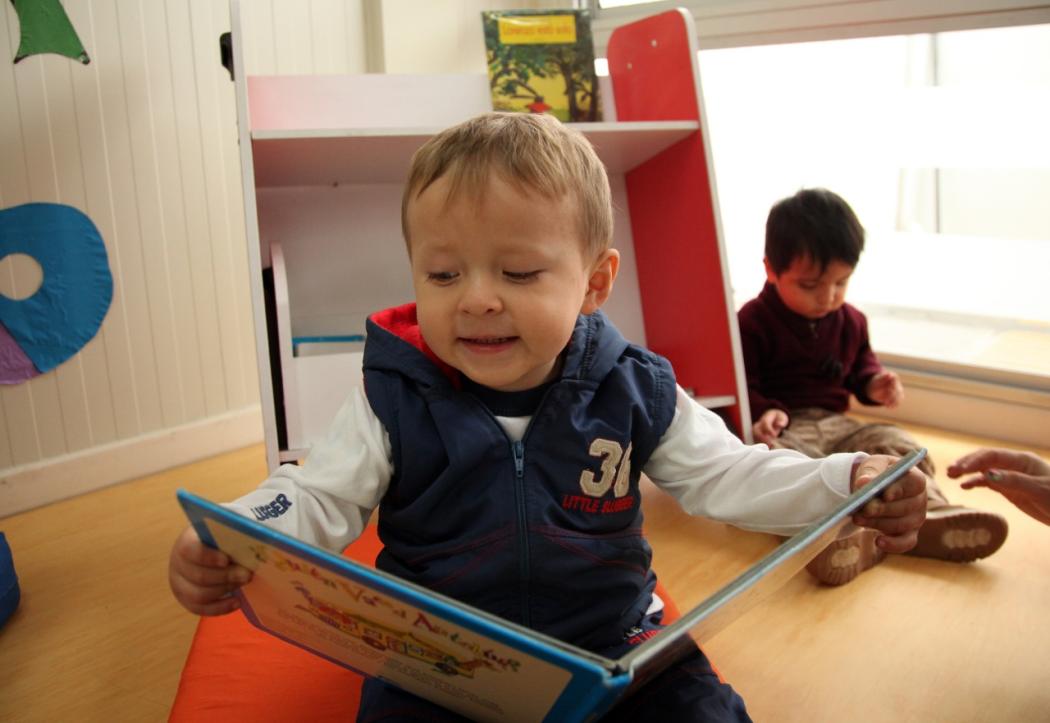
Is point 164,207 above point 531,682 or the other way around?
above

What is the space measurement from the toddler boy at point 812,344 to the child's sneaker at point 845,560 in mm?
196

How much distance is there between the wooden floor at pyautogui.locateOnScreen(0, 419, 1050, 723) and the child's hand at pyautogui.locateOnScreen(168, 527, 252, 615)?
0.54 meters

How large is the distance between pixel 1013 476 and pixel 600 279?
1.85 feet

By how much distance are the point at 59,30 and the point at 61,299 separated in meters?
0.50

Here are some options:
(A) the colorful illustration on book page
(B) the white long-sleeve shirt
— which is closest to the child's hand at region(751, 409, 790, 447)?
(B) the white long-sleeve shirt

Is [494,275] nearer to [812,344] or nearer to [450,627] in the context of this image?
[450,627]

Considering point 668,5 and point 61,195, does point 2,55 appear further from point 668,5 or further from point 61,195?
point 668,5

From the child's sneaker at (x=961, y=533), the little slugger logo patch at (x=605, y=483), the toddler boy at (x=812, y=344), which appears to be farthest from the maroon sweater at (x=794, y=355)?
the little slugger logo patch at (x=605, y=483)

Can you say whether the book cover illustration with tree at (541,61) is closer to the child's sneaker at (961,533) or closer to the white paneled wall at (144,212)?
the white paneled wall at (144,212)

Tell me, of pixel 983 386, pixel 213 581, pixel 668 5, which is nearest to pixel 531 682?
pixel 213 581

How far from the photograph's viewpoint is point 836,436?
5.90 ft

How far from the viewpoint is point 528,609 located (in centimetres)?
86

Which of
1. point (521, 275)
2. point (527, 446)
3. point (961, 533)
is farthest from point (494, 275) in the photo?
point (961, 533)

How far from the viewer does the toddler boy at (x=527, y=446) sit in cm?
80
